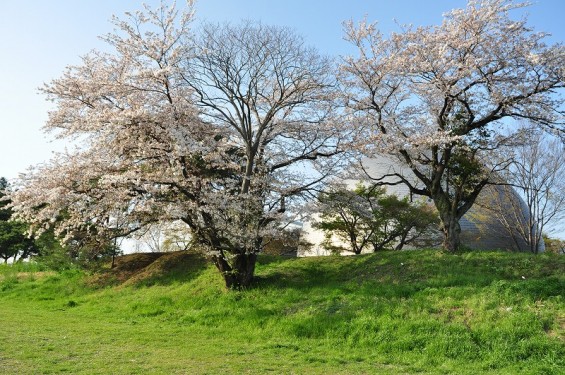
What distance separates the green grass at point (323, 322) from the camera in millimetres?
8258

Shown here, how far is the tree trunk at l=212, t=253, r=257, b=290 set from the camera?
50.4 ft

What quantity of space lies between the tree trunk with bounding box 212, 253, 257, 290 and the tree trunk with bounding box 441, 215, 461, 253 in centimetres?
643

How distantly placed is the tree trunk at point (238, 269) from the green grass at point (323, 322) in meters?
0.52

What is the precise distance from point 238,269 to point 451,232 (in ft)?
23.6

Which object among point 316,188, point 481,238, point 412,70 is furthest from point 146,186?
point 481,238

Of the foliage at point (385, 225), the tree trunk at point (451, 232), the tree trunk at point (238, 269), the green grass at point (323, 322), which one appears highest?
the foliage at point (385, 225)

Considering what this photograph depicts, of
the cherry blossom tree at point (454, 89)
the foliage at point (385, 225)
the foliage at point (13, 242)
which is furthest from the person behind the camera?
the foliage at point (13, 242)

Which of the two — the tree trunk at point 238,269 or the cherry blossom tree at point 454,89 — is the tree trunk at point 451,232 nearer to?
the cherry blossom tree at point 454,89

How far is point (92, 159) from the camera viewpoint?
14281 millimetres

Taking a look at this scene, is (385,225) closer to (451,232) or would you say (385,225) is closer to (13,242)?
(451,232)

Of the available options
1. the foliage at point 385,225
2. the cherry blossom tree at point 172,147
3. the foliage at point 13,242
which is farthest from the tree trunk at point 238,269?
the foliage at point 13,242

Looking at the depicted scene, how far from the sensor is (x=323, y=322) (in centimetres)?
1130

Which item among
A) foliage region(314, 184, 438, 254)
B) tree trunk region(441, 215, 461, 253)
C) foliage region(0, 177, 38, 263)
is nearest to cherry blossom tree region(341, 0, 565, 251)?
tree trunk region(441, 215, 461, 253)

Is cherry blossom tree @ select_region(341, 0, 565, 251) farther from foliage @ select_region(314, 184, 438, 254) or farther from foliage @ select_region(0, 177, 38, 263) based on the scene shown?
foliage @ select_region(0, 177, 38, 263)
